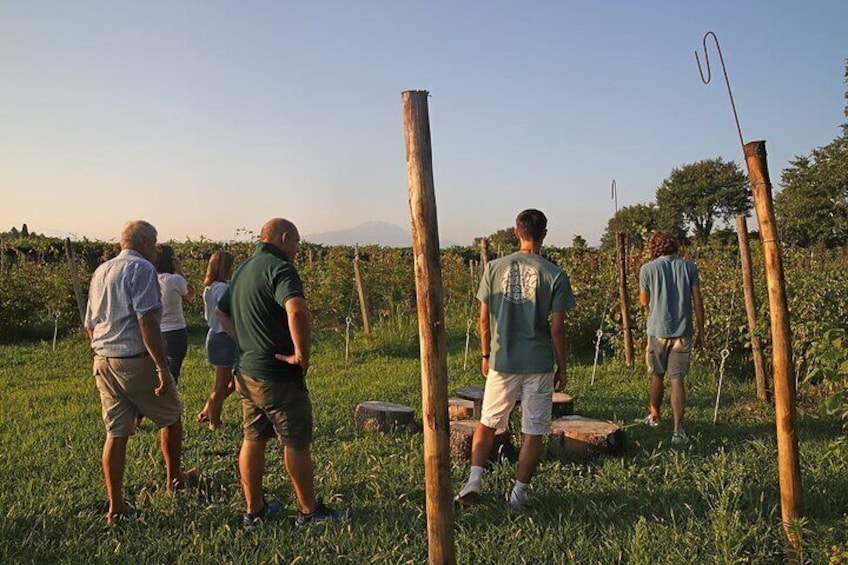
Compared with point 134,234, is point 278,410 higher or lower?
lower

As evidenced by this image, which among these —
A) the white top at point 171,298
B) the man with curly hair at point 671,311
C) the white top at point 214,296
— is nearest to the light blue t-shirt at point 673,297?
Result: the man with curly hair at point 671,311

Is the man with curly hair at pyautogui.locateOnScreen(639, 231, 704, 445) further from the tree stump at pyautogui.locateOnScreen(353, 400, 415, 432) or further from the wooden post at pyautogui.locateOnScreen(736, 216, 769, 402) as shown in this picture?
the tree stump at pyautogui.locateOnScreen(353, 400, 415, 432)

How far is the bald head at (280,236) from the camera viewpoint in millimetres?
3770

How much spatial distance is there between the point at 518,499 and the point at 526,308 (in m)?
1.17

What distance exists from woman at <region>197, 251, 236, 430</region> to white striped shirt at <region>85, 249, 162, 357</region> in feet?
4.83

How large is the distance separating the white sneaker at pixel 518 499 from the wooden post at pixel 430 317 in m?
1.40

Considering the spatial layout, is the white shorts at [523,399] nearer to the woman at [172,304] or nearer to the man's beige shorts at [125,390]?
the man's beige shorts at [125,390]

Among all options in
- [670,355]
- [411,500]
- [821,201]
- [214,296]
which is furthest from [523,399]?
[821,201]

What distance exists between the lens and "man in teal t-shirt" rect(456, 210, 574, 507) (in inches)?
158

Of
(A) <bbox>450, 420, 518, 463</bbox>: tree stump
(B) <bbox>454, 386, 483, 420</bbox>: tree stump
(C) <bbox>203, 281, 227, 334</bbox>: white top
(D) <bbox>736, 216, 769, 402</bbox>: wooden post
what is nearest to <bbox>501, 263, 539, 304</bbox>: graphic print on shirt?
(A) <bbox>450, 420, 518, 463</bbox>: tree stump

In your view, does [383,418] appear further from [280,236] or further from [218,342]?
[280,236]

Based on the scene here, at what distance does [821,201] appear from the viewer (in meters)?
34.4

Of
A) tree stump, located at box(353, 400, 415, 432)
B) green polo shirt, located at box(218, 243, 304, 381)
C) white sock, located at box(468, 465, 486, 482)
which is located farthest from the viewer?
tree stump, located at box(353, 400, 415, 432)

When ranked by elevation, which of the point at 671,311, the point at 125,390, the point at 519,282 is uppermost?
the point at 519,282
